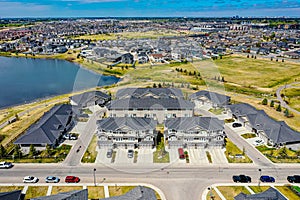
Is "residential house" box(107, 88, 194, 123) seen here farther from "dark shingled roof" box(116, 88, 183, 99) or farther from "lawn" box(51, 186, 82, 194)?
"lawn" box(51, 186, 82, 194)

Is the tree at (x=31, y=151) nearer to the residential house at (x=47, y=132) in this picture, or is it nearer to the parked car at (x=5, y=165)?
the residential house at (x=47, y=132)

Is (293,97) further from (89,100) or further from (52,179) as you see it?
(52,179)

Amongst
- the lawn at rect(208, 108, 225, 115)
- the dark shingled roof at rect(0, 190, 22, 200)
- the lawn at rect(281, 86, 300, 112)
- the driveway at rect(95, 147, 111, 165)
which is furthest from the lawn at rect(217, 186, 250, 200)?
the lawn at rect(281, 86, 300, 112)

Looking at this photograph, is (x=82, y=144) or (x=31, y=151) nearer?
(x=31, y=151)

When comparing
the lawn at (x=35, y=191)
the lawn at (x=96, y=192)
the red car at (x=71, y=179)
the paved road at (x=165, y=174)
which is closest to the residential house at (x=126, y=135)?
the paved road at (x=165, y=174)

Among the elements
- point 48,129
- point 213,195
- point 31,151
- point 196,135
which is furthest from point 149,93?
point 213,195

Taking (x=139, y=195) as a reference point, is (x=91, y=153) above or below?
below
